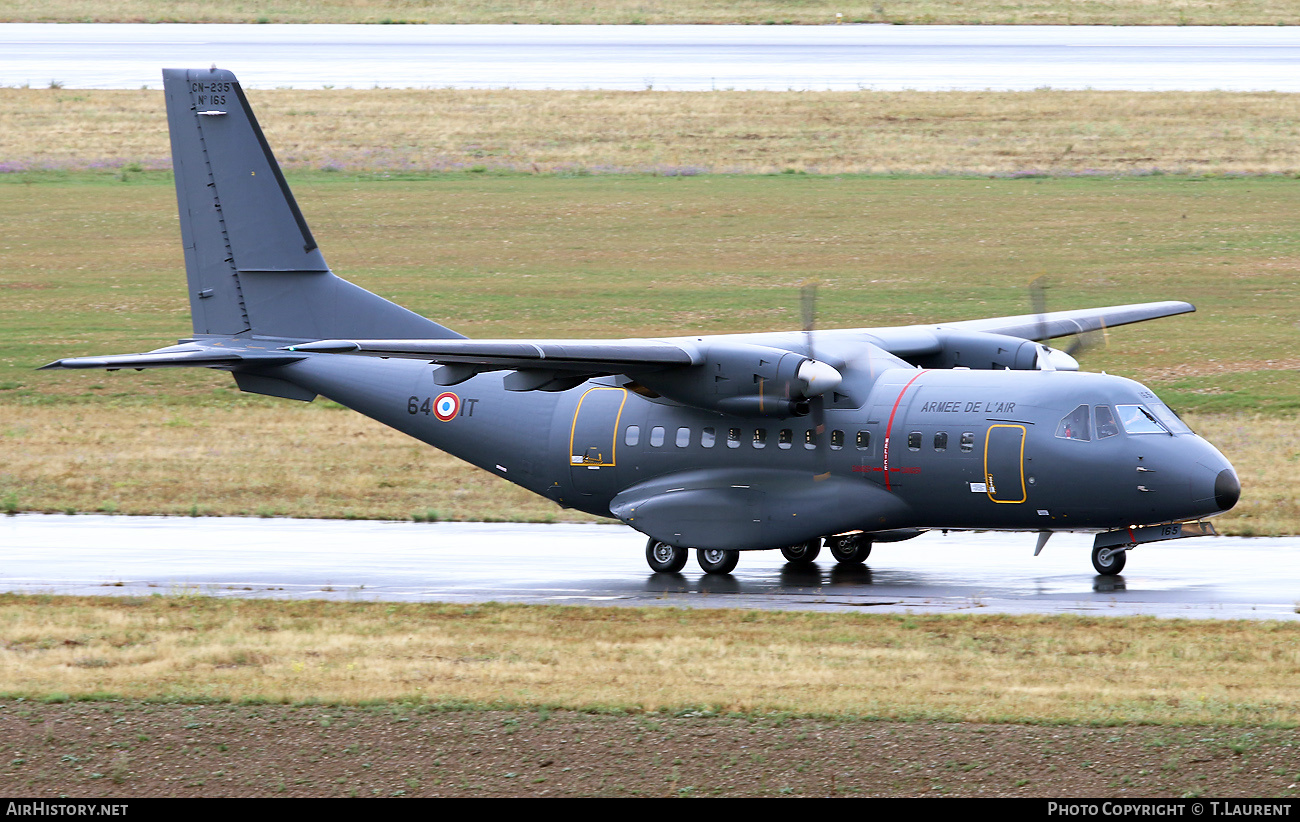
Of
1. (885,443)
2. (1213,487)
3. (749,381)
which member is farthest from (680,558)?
(1213,487)

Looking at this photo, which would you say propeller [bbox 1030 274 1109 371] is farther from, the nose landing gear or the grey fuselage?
the nose landing gear

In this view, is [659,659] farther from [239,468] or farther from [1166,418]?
[239,468]

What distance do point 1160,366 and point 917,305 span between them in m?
8.88

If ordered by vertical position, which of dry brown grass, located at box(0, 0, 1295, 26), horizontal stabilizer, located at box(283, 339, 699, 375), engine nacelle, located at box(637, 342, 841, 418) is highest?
dry brown grass, located at box(0, 0, 1295, 26)

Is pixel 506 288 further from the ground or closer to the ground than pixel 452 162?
closer to the ground

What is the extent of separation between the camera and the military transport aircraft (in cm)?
2323

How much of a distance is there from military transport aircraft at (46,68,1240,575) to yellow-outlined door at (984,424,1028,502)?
28 millimetres

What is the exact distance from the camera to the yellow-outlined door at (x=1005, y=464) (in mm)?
23344

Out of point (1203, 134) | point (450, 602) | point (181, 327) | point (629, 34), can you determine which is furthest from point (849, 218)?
point (450, 602)

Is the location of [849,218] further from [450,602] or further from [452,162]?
[450,602]

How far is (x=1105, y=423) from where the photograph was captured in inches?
918

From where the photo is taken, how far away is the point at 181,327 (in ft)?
165

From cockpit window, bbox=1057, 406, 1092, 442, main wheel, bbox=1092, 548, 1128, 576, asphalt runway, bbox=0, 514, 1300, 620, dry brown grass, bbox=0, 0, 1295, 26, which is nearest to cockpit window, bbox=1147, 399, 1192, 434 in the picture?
cockpit window, bbox=1057, 406, 1092, 442

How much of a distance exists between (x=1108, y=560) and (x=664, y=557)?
6.68 m
